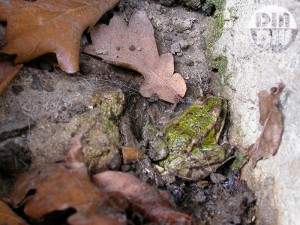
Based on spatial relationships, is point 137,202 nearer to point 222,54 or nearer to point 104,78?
point 104,78

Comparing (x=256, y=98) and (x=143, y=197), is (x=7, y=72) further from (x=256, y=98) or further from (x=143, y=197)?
(x=256, y=98)

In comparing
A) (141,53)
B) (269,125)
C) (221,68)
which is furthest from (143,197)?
(221,68)

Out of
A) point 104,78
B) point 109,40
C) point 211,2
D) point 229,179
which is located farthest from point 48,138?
point 211,2

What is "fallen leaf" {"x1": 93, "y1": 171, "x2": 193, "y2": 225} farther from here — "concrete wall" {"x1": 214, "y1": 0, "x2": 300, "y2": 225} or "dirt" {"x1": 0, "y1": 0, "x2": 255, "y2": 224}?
"concrete wall" {"x1": 214, "y1": 0, "x2": 300, "y2": 225}

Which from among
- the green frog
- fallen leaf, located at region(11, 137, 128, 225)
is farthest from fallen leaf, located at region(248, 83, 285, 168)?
fallen leaf, located at region(11, 137, 128, 225)

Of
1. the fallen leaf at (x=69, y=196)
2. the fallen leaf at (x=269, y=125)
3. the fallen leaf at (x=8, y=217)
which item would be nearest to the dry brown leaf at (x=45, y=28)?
the fallen leaf at (x=69, y=196)

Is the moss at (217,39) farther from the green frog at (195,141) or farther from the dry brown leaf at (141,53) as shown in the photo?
the dry brown leaf at (141,53)
